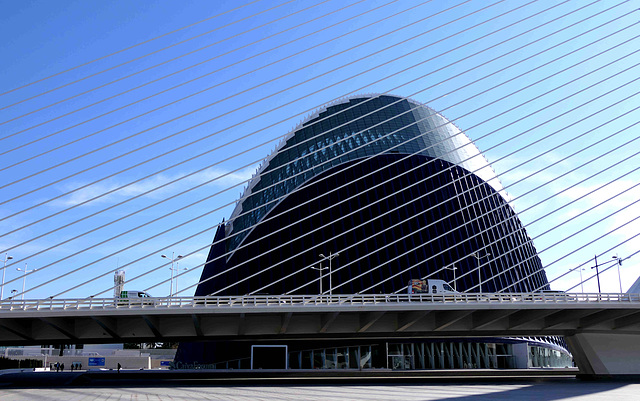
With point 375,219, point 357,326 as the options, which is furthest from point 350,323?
point 375,219

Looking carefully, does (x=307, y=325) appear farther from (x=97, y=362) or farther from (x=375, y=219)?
(x=97, y=362)

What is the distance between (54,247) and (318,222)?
117 feet

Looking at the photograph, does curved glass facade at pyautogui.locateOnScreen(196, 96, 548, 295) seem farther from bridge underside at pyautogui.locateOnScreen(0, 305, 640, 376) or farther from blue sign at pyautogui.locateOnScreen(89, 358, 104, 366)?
blue sign at pyautogui.locateOnScreen(89, 358, 104, 366)

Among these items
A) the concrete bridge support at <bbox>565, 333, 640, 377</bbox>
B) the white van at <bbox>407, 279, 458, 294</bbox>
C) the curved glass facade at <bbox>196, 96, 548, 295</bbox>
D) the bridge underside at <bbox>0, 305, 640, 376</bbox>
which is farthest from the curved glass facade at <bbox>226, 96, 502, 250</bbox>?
the concrete bridge support at <bbox>565, 333, 640, 377</bbox>

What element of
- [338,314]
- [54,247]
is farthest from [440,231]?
[54,247]

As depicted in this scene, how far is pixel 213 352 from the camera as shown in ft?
220

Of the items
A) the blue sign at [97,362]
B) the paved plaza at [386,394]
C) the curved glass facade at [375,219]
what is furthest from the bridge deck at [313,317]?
the blue sign at [97,362]

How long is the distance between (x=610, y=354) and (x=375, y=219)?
2284 centimetres

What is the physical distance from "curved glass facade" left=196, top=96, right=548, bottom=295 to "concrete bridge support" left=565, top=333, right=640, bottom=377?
55.1 ft

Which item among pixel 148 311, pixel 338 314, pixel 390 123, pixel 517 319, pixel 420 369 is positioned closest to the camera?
pixel 148 311


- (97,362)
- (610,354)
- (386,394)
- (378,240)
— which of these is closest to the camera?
(386,394)

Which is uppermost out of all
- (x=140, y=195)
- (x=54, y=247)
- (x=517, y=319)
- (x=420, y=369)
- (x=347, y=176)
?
(x=347, y=176)

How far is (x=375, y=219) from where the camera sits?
5628 centimetres

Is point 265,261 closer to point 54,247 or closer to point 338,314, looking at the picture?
point 338,314
